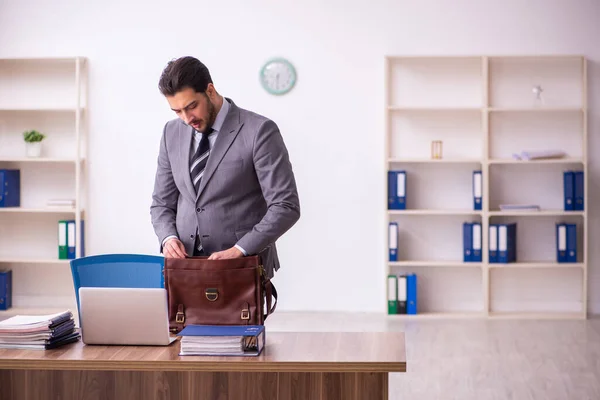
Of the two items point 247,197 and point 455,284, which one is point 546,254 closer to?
point 455,284

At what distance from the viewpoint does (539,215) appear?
6625 millimetres

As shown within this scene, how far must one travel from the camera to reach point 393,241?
650cm

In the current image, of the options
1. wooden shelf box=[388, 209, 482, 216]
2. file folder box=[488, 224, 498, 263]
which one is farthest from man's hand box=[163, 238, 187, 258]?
file folder box=[488, 224, 498, 263]

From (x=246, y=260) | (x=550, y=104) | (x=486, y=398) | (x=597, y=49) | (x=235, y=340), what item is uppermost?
(x=597, y=49)

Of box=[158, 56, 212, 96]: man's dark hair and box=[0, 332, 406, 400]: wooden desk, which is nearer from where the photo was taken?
box=[0, 332, 406, 400]: wooden desk

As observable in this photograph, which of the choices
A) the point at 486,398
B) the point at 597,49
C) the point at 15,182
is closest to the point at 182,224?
the point at 486,398

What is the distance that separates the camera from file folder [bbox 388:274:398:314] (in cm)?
652

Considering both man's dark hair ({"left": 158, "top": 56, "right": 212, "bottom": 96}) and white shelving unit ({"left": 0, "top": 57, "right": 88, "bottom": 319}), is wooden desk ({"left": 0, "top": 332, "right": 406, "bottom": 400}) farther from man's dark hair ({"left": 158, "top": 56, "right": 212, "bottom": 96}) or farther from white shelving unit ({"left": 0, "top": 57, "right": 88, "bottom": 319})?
white shelving unit ({"left": 0, "top": 57, "right": 88, "bottom": 319})

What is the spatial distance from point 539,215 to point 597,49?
1.39 m

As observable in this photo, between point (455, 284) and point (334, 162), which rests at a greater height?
point (334, 162)

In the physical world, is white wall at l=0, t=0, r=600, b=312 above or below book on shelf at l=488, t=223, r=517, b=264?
above

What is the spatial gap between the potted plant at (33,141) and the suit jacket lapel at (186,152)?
389cm

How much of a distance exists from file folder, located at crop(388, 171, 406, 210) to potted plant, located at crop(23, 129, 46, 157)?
9.23 ft

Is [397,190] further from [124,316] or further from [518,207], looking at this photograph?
[124,316]
